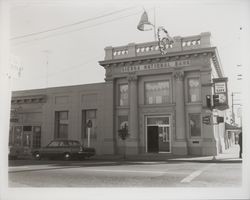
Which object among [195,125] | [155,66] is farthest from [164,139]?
[155,66]

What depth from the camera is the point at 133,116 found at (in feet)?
66.1

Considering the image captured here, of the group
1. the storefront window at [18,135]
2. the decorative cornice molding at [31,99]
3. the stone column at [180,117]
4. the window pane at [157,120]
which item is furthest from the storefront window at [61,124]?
the stone column at [180,117]

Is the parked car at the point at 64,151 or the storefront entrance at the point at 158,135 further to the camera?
the storefront entrance at the point at 158,135

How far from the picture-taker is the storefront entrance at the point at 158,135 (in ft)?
63.2

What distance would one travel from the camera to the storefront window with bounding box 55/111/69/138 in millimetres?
22375

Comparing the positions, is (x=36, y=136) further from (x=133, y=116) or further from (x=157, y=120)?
(x=157, y=120)

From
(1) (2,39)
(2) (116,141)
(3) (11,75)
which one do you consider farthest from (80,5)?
(2) (116,141)

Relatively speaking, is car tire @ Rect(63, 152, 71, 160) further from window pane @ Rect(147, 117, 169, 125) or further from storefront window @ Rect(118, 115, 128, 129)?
window pane @ Rect(147, 117, 169, 125)

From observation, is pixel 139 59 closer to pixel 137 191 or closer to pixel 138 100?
pixel 138 100

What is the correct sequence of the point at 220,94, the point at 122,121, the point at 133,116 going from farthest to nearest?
the point at 122,121 < the point at 133,116 < the point at 220,94

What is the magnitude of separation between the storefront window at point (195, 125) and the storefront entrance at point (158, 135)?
1353 mm

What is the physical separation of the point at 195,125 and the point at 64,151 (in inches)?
301

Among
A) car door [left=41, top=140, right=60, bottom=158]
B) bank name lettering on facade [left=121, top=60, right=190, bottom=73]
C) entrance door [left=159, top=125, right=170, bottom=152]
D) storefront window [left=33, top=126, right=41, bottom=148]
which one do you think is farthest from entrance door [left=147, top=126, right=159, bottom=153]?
storefront window [left=33, top=126, right=41, bottom=148]

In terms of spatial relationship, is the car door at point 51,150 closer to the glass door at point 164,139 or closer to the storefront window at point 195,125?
the glass door at point 164,139
